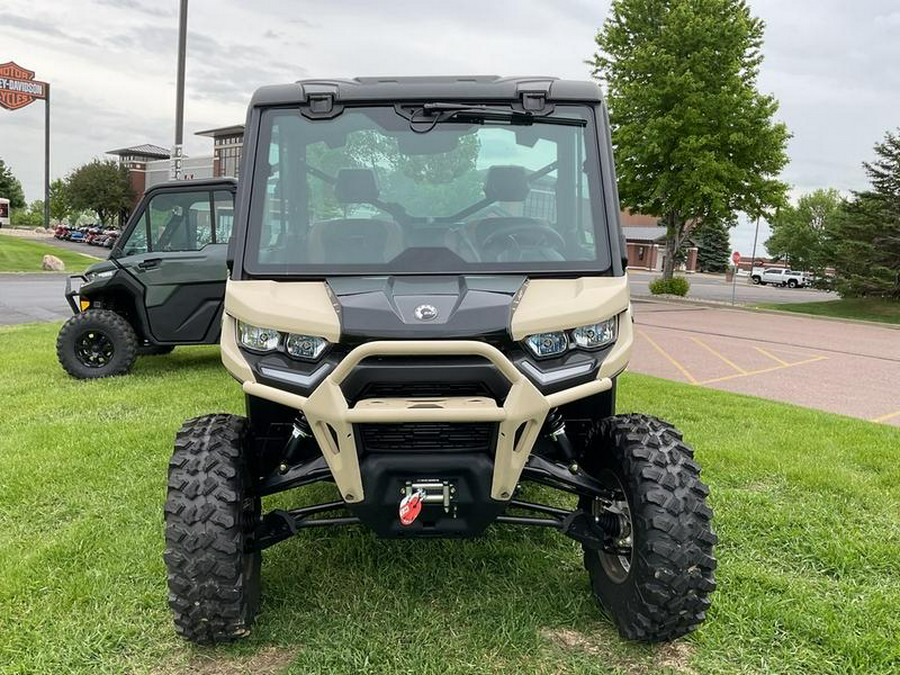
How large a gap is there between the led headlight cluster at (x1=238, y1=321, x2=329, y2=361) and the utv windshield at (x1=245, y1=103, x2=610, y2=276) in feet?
1.21

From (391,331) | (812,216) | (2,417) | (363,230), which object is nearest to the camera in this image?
(391,331)

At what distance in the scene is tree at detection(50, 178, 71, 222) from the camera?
8194 centimetres

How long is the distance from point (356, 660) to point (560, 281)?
177 cm

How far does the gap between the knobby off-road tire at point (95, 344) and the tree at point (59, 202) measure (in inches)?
3265

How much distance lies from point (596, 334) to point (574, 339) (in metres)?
0.12

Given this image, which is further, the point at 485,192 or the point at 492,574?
the point at 492,574

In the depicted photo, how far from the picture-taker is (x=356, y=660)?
2.93 meters

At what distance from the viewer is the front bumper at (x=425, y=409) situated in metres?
2.63

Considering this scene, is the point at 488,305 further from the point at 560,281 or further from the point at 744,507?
the point at 744,507

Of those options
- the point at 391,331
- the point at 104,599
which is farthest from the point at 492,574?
the point at 104,599

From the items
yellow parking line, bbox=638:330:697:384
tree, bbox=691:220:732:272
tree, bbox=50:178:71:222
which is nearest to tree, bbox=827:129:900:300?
yellow parking line, bbox=638:330:697:384

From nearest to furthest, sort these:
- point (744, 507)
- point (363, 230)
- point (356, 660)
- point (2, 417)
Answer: point (356, 660) < point (363, 230) < point (744, 507) < point (2, 417)

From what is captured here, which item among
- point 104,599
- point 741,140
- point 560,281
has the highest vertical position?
point 741,140

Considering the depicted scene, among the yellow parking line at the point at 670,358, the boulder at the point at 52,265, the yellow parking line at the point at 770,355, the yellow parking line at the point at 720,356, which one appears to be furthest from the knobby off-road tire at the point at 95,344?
the boulder at the point at 52,265
